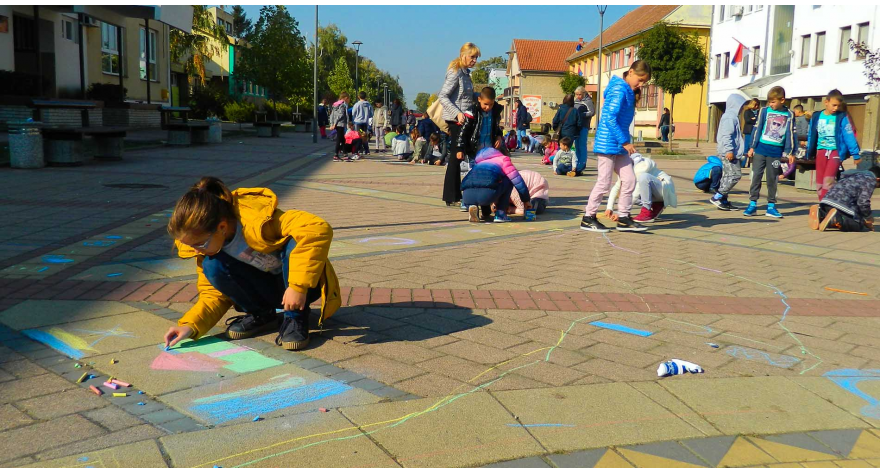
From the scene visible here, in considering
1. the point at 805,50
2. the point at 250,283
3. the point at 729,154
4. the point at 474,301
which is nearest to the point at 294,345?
the point at 250,283

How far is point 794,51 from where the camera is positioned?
35.2 m

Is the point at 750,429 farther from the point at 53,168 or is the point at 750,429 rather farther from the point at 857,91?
the point at 857,91

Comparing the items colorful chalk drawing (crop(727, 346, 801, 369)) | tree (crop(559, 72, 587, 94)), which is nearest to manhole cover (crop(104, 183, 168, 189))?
colorful chalk drawing (crop(727, 346, 801, 369))

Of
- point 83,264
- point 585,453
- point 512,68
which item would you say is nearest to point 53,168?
point 83,264

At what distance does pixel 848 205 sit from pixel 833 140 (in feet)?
4.33

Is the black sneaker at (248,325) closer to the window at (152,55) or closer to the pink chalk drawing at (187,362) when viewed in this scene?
the pink chalk drawing at (187,362)

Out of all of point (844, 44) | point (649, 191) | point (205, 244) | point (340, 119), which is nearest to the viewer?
point (205, 244)

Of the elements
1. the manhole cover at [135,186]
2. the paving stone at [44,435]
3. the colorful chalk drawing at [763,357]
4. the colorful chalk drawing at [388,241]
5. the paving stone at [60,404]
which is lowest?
the paving stone at [44,435]

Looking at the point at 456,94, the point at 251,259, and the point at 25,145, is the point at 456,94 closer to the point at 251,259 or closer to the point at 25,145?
the point at 251,259

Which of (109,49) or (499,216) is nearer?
(499,216)

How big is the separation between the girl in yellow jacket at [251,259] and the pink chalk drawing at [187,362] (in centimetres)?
8

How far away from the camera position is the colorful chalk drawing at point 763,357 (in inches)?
148

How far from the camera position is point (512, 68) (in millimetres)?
98688

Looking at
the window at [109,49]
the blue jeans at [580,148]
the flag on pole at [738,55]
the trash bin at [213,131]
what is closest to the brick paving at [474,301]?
the blue jeans at [580,148]
